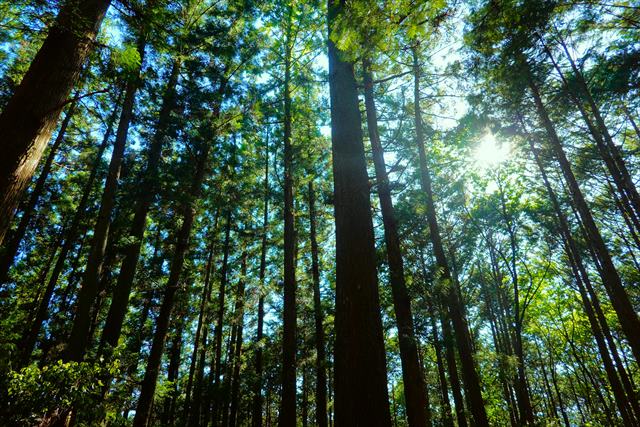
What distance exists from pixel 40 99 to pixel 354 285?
13.0 feet

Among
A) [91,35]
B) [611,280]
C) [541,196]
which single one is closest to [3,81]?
[91,35]

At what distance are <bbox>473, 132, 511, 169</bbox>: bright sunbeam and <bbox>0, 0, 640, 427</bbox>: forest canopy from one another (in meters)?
0.15

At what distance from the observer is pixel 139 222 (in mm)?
10242

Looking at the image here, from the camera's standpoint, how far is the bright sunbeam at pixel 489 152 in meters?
11.9

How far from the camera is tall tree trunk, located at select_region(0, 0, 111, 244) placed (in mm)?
2934

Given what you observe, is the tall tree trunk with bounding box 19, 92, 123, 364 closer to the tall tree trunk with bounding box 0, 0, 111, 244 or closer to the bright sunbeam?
the tall tree trunk with bounding box 0, 0, 111, 244

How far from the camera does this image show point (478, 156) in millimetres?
12594

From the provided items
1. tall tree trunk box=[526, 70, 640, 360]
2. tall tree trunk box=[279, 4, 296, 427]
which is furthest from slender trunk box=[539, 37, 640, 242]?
tall tree trunk box=[279, 4, 296, 427]

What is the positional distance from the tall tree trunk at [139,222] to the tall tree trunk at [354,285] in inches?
275

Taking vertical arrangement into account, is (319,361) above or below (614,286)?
below

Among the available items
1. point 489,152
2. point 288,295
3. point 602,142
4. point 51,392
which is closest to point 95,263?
point 51,392

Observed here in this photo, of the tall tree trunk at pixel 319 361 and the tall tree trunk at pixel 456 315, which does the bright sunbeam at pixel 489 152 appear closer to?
the tall tree trunk at pixel 456 315

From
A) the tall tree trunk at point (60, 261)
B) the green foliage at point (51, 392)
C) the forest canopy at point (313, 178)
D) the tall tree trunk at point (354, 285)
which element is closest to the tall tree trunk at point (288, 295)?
the forest canopy at point (313, 178)

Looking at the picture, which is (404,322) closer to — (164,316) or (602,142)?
(164,316)
